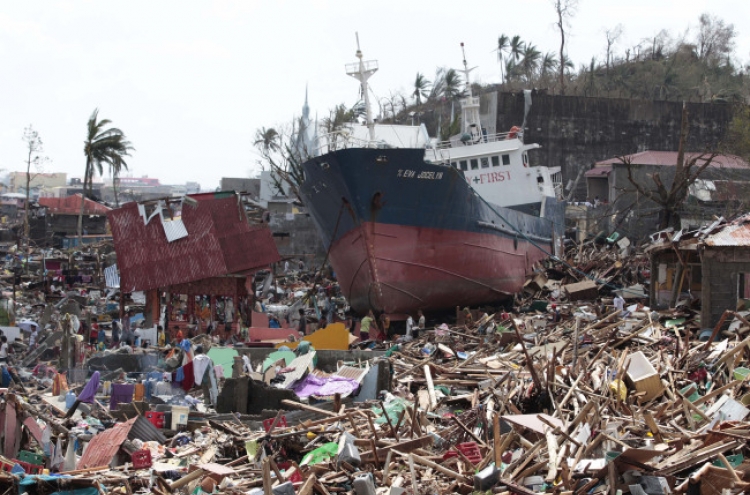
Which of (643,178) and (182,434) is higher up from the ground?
(643,178)

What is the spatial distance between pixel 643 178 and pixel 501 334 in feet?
67.6

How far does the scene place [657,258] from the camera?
1948 centimetres

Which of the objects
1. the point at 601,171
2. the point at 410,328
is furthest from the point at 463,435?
the point at 601,171

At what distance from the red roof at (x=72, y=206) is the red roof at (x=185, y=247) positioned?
22590 mm

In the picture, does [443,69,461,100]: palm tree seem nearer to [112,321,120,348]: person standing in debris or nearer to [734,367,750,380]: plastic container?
[112,321,120,348]: person standing in debris

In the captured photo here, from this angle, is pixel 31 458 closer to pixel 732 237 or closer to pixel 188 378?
pixel 188 378

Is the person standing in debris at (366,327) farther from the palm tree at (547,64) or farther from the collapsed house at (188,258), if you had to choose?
the palm tree at (547,64)

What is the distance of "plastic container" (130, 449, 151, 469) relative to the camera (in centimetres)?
1037

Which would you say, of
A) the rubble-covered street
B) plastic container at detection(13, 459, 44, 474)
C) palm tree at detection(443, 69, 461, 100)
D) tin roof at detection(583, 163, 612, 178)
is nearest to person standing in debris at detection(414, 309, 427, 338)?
the rubble-covered street

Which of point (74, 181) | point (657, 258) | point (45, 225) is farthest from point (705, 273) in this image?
point (74, 181)

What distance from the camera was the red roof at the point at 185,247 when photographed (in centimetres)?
2270

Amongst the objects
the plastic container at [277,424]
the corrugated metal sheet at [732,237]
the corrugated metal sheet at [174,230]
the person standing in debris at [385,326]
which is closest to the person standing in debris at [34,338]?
the corrugated metal sheet at [174,230]

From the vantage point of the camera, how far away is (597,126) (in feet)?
142

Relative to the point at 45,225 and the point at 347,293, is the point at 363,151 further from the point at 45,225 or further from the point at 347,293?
the point at 45,225
